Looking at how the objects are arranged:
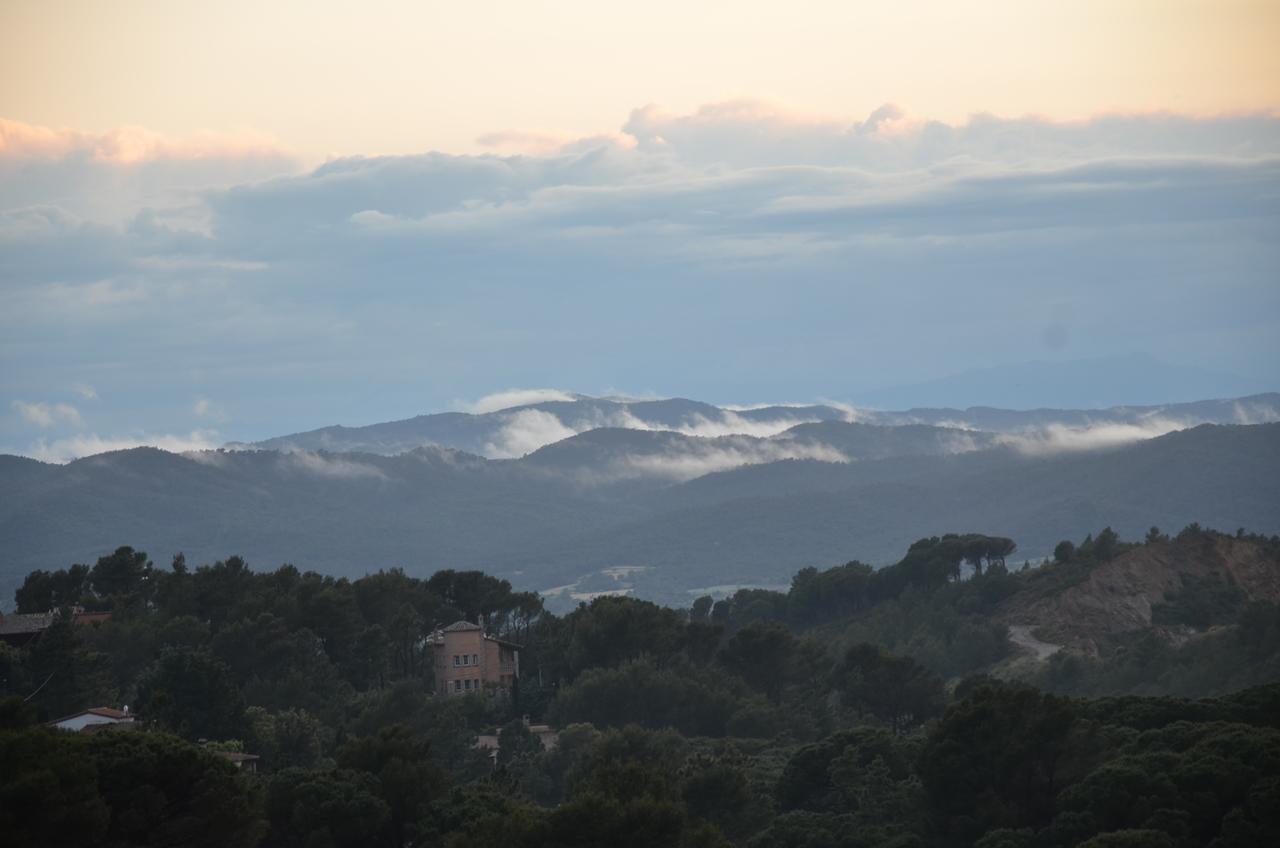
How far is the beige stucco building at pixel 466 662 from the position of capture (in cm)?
8269

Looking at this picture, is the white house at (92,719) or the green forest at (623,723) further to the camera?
the white house at (92,719)

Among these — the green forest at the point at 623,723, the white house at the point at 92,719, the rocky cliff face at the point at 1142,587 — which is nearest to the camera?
the green forest at the point at 623,723

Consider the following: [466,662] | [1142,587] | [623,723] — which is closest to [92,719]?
[623,723]

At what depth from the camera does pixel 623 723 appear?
72438mm

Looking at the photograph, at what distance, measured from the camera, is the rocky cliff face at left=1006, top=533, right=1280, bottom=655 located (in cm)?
9756

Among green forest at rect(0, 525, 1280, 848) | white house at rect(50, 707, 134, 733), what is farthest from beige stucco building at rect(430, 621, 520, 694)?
white house at rect(50, 707, 134, 733)

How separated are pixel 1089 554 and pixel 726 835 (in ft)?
214

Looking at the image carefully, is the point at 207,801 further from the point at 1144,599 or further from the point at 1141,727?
the point at 1144,599

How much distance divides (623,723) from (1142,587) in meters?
40.7

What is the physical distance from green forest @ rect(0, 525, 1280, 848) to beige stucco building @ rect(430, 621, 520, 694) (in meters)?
1.38

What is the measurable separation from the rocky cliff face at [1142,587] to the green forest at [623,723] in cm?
100

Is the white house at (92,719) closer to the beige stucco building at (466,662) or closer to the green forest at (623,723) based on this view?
the green forest at (623,723)

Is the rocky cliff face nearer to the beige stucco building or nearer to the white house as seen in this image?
the beige stucco building

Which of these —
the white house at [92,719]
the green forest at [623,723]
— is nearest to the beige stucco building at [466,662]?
the green forest at [623,723]
